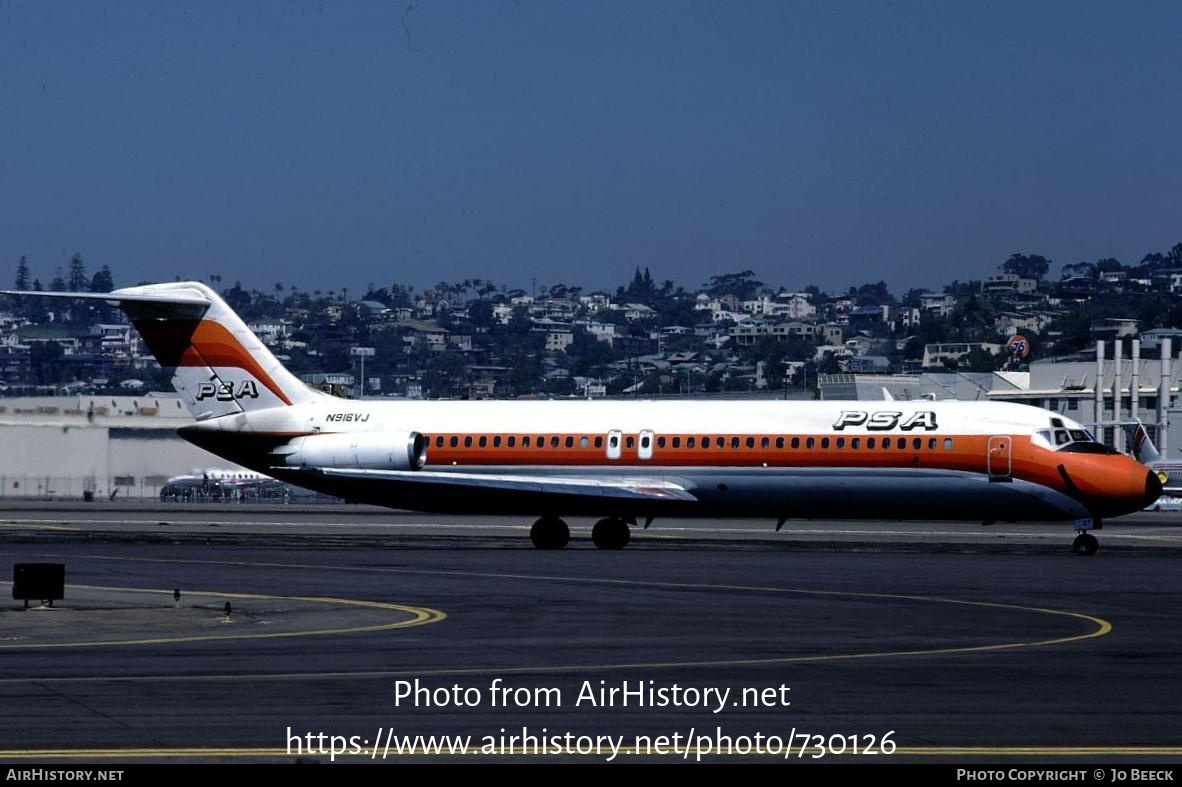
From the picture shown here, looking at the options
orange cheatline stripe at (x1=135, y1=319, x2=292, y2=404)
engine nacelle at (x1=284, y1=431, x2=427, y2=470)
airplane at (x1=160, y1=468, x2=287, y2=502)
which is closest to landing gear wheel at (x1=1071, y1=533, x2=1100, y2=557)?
engine nacelle at (x1=284, y1=431, x2=427, y2=470)

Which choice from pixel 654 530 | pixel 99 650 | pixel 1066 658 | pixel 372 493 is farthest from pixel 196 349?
pixel 1066 658

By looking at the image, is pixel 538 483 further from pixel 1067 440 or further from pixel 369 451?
pixel 1067 440

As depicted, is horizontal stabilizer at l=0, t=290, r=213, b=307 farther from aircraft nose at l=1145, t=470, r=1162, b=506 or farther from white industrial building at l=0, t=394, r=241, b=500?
white industrial building at l=0, t=394, r=241, b=500

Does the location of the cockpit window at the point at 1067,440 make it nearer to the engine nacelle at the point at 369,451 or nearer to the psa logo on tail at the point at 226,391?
the engine nacelle at the point at 369,451

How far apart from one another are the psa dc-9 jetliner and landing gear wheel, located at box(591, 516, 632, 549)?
52 mm

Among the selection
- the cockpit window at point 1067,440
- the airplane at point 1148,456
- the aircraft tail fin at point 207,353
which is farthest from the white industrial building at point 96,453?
the cockpit window at point 1067,440

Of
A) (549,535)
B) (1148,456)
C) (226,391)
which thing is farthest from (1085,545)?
(1148,456)

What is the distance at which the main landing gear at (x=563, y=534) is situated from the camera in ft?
159

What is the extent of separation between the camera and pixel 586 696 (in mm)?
18766

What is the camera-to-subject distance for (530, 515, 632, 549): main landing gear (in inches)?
1905

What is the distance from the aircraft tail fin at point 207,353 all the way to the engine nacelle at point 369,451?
8.95 ft

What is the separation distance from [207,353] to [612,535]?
13.7 meters

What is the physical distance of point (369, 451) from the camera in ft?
163

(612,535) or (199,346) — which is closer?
(612,535)
